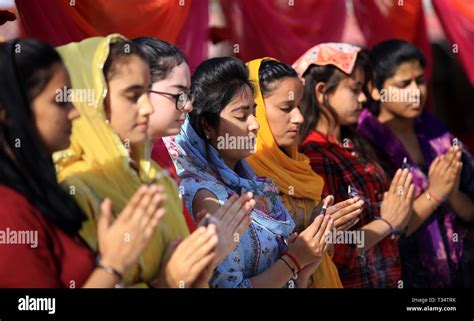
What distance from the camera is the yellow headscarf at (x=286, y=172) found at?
3512 mm

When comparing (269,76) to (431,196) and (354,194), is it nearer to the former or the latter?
(354,194)

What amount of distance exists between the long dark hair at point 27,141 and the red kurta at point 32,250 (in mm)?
23

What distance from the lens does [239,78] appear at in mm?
3229

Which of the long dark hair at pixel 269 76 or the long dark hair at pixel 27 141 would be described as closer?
the long dark hair at pixel 27 141

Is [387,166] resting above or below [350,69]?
below

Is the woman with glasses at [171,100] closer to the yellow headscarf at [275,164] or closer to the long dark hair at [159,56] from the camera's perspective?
the long dark hair at [159,56]

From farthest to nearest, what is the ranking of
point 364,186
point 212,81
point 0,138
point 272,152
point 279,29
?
1. point 279,29
2. point 364,186
3. point 272,152
4. point 212,81
5. point 0,138

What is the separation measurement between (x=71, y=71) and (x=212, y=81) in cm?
62

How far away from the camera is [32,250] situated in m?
2.55

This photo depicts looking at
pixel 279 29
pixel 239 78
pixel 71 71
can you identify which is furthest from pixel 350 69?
pixel 71 71

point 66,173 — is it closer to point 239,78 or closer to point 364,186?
point 239,78

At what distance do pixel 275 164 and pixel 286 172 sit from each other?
0.05 meters

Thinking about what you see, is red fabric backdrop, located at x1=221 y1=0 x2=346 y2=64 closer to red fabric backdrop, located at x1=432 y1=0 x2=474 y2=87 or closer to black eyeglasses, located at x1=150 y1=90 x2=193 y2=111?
red fabric backdrop, located at x1=432 y1=0 x2=474 y2=87

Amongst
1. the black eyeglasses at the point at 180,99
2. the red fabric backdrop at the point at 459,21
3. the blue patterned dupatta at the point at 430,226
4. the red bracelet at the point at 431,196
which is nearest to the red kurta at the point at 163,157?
the black eyeglasses at the point at 180,99
